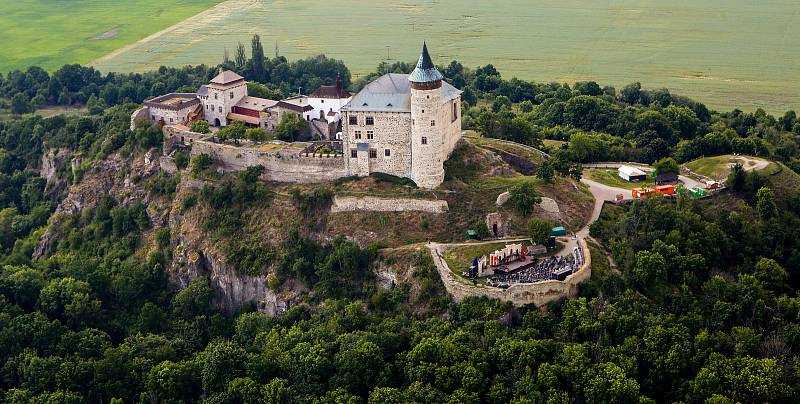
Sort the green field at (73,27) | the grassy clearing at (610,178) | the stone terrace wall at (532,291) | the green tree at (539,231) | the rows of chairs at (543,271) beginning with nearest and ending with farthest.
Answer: the stone terrace wall at (532,291)
the rows of chairs at (543,271)
the green tree at (539,231)
the grassy clearing at (610,178)
the green field at (73,27)

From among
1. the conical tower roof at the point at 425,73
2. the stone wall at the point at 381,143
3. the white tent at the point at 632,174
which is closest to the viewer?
the conical tower roof at the point at 425,73

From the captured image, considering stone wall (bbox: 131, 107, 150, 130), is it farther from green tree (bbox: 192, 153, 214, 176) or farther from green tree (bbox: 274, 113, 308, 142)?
green tree (bbox: 274, 113, 308, 142)

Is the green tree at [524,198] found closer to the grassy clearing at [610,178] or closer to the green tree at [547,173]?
the green tree at [547,173]

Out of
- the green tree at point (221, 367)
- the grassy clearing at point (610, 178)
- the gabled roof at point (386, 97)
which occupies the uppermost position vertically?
A: the gabled roof at point (386, 97)

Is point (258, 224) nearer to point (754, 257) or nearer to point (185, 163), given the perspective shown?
point (185, 163)

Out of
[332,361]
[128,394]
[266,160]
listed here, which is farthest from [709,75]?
[128,394]

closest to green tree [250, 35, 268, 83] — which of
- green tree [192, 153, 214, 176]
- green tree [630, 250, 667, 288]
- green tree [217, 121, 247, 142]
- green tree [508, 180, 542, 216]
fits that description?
green tree [217, 121, 247, 142]

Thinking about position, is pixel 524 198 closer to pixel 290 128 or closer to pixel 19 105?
pixel 290 128

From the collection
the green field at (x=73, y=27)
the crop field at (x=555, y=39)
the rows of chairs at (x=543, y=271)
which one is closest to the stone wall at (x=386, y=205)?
the rows of chairs at (x=543, y=271)
